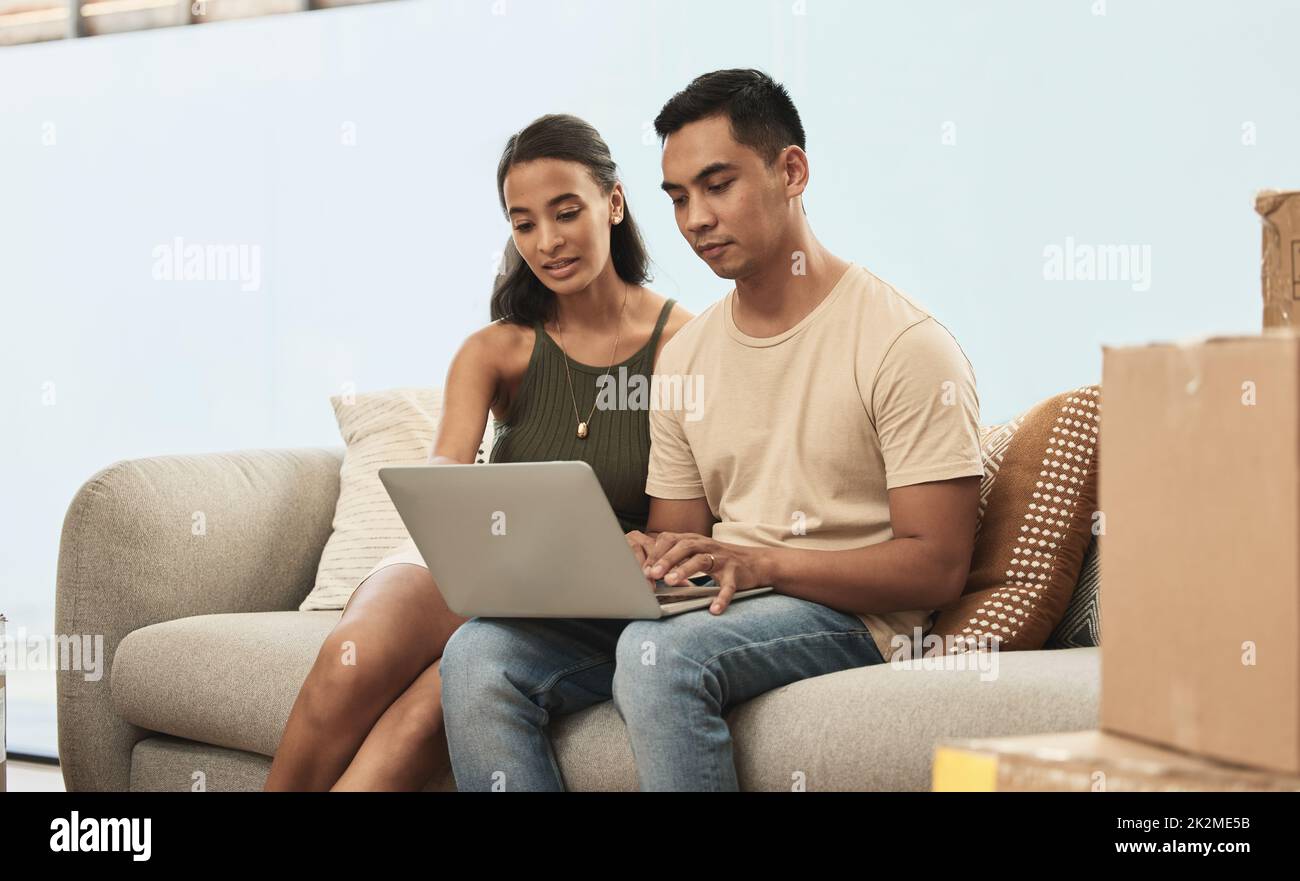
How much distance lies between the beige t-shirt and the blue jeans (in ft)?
0.40

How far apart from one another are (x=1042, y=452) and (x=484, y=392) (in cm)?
87

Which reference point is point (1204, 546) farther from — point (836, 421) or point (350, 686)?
point (350, 686)

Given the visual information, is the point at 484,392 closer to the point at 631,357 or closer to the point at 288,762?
the point at 631,357

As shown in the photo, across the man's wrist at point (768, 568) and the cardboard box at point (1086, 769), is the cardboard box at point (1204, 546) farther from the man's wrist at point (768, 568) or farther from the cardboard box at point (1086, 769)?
the man's wrist at point (768, 568)

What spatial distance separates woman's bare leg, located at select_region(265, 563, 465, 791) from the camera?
1.66 m

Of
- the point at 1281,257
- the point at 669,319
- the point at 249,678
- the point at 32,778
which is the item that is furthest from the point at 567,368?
the point at 32,778

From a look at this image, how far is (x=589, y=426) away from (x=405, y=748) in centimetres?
59

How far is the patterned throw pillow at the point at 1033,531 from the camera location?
1.66 m

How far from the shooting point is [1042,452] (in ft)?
5.67

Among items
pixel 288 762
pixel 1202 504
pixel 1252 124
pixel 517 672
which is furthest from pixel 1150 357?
pixel 1252 124

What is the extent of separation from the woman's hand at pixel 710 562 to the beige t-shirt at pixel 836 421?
3.4 inches

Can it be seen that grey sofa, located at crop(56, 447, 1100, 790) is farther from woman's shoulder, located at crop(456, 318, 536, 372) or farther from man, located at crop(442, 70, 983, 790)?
woman's shoulder, located at crop(456, 318, 536, 372)

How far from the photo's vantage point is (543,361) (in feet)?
6.75

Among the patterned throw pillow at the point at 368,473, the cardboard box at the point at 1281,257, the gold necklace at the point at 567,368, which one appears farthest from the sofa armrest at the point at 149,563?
the cardboard box at the point at 1281,257
